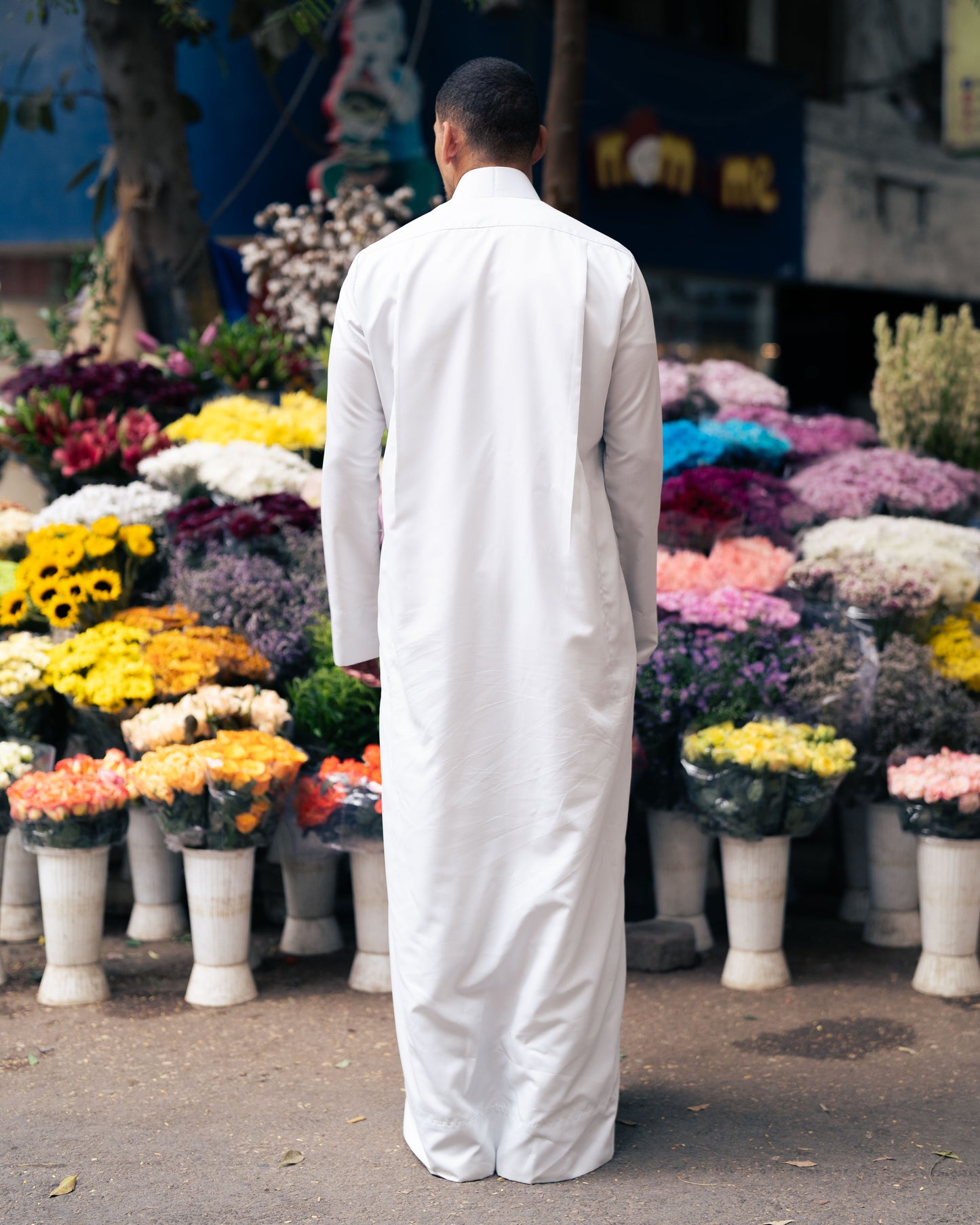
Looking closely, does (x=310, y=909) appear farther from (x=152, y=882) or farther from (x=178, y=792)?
(x=178, y=792)

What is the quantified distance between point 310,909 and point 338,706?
2.05 feet

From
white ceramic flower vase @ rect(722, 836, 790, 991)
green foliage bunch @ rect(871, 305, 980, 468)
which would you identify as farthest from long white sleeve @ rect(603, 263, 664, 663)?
green foliage bunch @ rect(871, 305, 980, 468)

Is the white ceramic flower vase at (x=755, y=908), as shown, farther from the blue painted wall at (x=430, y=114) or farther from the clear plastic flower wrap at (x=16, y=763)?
the blue painted wall at (x=430, y=114)

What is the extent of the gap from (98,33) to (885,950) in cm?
510

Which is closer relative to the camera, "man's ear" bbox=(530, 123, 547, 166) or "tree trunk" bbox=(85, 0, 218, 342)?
"man's ear" bbox=(530, 123, 547, 166)

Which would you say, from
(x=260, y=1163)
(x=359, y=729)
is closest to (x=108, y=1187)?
(x=260, y=1163)

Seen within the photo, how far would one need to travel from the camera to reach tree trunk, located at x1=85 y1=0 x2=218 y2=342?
6.30 meters

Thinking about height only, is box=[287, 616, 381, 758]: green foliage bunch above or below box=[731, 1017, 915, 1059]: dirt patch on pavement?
above

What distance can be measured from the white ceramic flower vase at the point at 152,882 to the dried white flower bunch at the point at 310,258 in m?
2.64

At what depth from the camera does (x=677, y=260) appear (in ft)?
37.5

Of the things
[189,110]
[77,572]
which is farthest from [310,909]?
[189,110]

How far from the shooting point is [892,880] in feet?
13.7

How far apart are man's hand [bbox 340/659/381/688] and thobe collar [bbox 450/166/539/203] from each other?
937 millimetres

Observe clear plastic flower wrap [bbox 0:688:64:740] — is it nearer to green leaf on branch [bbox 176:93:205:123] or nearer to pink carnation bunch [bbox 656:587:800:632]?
pink carnation bunch [bbox 656:587:800:632]
